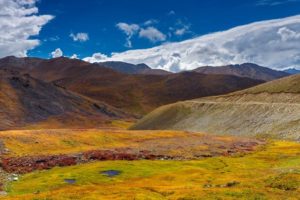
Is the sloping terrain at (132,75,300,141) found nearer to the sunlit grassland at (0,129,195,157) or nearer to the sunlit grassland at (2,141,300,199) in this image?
the sunlit grassland at (0,129,195,157)

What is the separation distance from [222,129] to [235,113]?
15.2 meters

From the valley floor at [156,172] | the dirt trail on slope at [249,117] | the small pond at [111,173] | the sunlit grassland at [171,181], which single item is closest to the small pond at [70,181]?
Result: the valley floor at [156,172]

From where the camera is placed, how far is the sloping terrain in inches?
5478

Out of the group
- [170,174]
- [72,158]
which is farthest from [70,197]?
[72,158]

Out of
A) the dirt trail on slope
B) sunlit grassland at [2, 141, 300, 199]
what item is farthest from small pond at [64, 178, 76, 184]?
the dirt trail on slope

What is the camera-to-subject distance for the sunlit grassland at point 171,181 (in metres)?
39.6

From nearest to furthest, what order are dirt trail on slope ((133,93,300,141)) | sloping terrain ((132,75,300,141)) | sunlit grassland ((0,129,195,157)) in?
sunlit grassland ((0,129,195,157)) → dirt trail on slope ((133,93,300,141)) → sloping terrain ((132,75,300,141))

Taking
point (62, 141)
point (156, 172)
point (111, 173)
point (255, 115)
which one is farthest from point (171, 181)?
point (255, 115)

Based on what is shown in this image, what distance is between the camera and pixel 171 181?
56969 millimetres

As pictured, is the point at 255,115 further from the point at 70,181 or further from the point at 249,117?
the point at 70,181

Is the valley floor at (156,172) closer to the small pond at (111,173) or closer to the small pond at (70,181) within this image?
the small pond at (111,173)

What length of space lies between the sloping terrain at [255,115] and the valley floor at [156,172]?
2603cm

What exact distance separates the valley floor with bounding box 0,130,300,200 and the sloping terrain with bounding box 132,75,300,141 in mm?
26033

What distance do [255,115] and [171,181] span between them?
10825 cm
